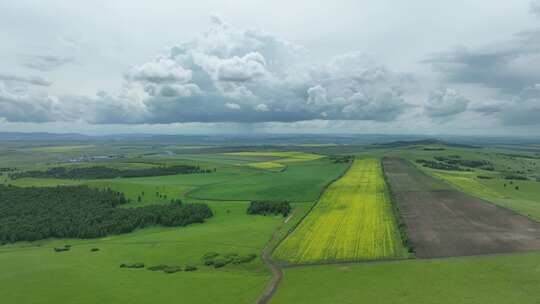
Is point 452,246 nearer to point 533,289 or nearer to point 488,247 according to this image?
point 488,247

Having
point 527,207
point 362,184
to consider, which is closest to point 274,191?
point 362,184

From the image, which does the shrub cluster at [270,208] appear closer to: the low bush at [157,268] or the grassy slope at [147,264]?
the grassy slope at [147,264]

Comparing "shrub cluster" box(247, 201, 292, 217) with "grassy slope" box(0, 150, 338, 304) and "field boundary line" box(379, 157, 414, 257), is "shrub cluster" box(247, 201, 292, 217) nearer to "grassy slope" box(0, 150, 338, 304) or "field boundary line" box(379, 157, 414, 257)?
"grassy slope" box(0, 150, 338, 304)

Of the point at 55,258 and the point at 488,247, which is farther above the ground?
the point at 488,247

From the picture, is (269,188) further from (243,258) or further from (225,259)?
(243,258)

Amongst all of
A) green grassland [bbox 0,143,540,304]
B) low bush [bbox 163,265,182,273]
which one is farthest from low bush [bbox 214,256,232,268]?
low bush [bbox 163,265,182,273]

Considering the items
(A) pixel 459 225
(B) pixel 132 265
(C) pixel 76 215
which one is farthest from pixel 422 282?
(C) pixel 76 215
